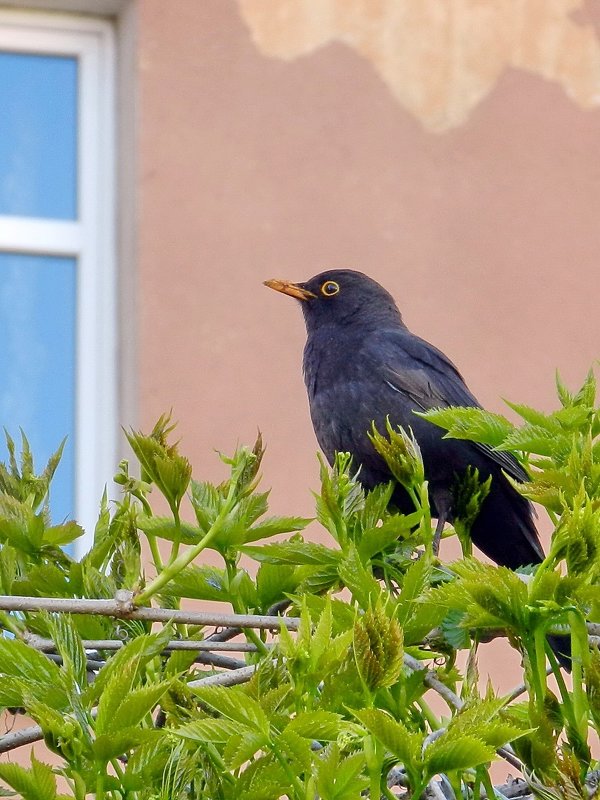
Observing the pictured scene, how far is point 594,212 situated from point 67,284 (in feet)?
6.50

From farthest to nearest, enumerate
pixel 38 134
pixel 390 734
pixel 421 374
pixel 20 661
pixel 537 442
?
pixel 38 134 < pixel 421 374 < pixel 537 442 < pixel 20 661 < pixel 390 734

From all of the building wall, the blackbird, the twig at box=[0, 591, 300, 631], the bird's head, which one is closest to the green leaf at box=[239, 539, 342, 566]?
the twig at box=[0, 591, 300, 631]

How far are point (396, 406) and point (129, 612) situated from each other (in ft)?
7.52

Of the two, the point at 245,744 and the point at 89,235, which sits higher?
the point at 89,235

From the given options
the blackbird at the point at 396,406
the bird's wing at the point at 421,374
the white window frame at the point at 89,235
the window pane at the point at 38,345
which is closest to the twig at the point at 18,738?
the blackbird at the point at 396,406

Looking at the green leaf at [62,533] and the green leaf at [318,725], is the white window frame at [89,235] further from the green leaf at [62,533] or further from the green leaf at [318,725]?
the green leaf at [318,725]

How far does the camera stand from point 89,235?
5836mm

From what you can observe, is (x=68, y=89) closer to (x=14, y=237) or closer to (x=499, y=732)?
(x=14, y=237)

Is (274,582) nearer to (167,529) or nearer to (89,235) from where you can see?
(167,529)

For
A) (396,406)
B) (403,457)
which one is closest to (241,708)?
(403,457)

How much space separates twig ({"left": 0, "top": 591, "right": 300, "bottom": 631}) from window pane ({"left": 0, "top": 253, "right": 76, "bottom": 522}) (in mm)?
4062

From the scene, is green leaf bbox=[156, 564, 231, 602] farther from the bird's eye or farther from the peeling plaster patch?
the peeling plaster patch

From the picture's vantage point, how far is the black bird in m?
3.67

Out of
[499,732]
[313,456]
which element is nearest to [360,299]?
[313,456]
